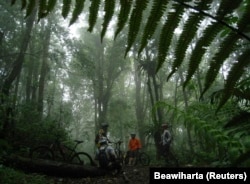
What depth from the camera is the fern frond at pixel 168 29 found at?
1.02 metres

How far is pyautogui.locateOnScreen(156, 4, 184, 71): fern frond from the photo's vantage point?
3.33 feet

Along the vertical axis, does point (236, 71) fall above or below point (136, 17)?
below

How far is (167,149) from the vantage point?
41.3ft

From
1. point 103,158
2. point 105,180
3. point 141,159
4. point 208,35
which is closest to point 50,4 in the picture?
point 208,35

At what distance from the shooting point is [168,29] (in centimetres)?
104

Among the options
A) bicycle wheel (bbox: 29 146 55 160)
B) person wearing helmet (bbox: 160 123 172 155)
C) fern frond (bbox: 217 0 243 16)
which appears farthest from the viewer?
person wearing helmet (bbox: 160 123 172 155)

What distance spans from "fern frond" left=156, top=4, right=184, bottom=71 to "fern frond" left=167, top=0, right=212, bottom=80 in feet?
0.12

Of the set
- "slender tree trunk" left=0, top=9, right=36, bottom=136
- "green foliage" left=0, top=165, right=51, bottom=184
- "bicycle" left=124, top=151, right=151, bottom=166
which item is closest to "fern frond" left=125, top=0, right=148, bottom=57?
"green foliage" left=0, top=165, right=51, bottom=184

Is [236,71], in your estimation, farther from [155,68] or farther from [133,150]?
[155,68]

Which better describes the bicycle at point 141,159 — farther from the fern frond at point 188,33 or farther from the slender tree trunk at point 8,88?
the fern frond at point 188,33

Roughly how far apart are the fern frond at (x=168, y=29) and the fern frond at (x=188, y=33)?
4 cm

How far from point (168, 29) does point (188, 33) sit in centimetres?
7

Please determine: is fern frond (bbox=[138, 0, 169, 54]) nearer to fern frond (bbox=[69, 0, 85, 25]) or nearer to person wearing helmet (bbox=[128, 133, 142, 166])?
fern frond (bbox=[69, 0, 85, 25])

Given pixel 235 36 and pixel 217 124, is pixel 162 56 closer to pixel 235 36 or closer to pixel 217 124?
pixel 235 36
